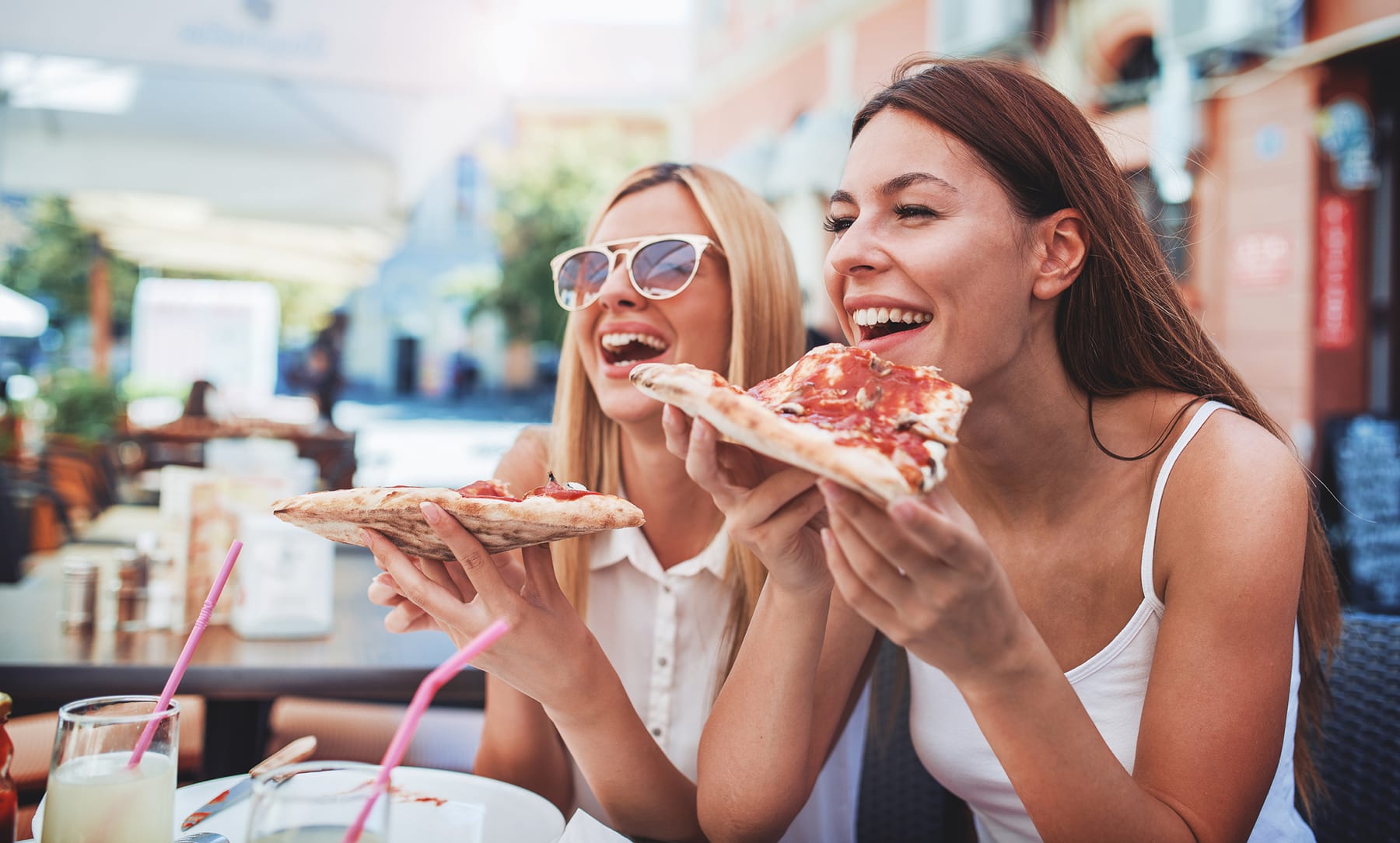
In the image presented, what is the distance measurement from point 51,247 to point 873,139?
19677mm

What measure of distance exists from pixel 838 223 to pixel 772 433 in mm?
941

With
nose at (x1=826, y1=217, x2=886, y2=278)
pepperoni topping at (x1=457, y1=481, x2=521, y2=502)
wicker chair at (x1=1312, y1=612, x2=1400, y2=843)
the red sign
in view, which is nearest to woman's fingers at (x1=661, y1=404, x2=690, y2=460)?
pepperoni topping at (x1=457, y1=481, x2=521, y2=502)

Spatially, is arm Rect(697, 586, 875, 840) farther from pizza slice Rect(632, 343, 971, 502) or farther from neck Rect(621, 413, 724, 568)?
neck Rect(621, 413, 724, 568)

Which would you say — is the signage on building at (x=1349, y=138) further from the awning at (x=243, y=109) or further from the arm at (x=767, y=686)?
the arm at (x=767, y=686)

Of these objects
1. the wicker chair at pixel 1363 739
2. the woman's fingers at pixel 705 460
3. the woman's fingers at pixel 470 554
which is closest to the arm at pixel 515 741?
the woman's fingers at pixel 470 554

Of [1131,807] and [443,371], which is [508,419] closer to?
[443,371]

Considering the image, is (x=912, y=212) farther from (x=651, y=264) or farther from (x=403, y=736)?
(x=403, y=736)

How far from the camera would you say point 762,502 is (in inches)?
60.9

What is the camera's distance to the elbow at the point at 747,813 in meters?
1.78

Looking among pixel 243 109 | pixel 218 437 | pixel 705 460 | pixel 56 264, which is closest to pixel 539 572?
pixel 705 460

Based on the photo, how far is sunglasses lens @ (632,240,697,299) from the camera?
239cm

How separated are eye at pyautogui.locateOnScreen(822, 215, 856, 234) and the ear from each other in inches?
14.9

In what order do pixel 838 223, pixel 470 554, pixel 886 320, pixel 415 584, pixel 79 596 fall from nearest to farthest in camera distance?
1. pixel 470 554
2. pixel 415 584
3. pixel 886 320
4. pixel 838 223
5. pixel 79 596

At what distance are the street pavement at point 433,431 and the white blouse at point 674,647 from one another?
9.31 ft
